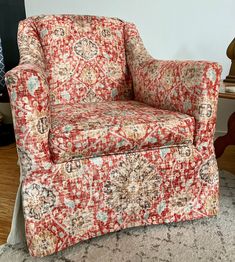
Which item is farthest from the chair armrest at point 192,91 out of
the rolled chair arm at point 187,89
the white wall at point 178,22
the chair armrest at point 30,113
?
the white wall at point 178,22

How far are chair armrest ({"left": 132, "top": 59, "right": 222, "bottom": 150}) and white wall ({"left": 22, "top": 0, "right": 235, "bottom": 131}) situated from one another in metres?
0.68

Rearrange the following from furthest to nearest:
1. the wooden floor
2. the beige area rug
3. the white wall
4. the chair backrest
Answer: the white wall
the chair backrest
the wooden floor
the beige area rug

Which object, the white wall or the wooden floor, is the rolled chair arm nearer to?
the white wall

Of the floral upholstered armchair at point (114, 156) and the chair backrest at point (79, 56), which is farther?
the chair backrest at point (79, 56)

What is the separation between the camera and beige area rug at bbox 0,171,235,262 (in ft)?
3.15

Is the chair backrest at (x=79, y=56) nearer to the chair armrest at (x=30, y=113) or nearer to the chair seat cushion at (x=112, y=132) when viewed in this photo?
the chair seat cushion at (x=112, y=132)

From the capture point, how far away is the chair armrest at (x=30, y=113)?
85 centimetres

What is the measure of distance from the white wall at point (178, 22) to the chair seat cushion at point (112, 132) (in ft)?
3.07

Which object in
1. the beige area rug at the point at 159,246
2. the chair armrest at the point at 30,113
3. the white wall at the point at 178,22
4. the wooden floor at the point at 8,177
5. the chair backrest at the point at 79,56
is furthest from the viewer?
the white wall at the point at 178,22

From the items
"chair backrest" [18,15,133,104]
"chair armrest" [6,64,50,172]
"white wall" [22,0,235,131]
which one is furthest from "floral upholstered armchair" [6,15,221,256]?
"white wall" [22,0,235,131]

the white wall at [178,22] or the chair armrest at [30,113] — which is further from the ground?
the white wall at [178,22]

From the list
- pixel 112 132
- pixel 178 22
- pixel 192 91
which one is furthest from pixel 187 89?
pixel 178 22

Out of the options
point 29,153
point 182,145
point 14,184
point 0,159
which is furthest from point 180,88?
point 0,159

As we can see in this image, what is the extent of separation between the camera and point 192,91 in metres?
1.04
